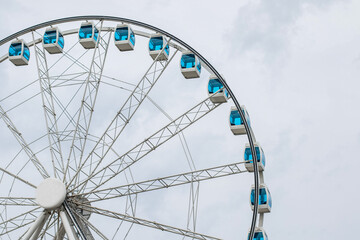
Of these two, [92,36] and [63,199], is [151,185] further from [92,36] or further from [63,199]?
[92,36]

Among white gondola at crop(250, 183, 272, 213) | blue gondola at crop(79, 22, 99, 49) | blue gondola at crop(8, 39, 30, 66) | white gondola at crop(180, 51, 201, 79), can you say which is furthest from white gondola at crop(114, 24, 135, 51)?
white gondola at crop(250, 183, 272, 213)

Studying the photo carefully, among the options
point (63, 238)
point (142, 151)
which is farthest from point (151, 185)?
point (63, 238)

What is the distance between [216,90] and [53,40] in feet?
21.6

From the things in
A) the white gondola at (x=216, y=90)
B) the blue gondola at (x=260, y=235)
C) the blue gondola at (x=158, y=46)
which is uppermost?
the blue gondola at (x=158, y=46)

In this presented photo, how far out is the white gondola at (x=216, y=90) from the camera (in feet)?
115

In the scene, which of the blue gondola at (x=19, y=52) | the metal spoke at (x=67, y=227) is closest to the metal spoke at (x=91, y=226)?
the metal spoke at (x=67, y=227)

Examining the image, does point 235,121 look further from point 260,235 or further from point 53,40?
point 53,40

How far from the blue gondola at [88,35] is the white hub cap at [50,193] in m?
5.59

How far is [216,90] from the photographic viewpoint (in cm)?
3506

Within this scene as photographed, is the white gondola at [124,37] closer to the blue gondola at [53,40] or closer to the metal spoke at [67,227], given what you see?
the blue gondola at [53,40]

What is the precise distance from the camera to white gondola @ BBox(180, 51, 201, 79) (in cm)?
3503

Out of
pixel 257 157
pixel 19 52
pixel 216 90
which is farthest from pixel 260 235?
pixel 19 52

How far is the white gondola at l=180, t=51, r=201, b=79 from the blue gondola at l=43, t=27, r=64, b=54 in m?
5.01

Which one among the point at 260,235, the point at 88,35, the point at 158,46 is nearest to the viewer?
the point at 260,235
